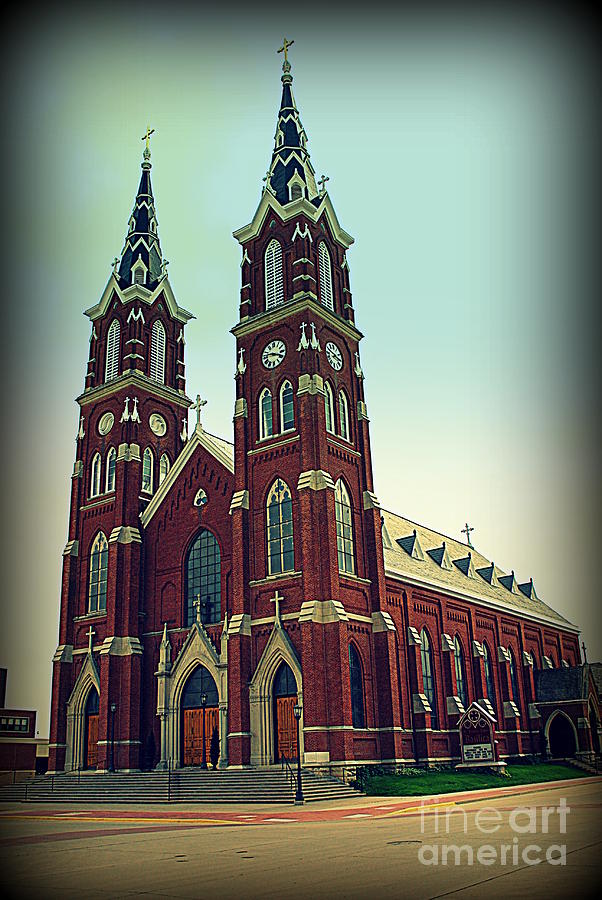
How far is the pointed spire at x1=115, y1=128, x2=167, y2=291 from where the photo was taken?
50.3m

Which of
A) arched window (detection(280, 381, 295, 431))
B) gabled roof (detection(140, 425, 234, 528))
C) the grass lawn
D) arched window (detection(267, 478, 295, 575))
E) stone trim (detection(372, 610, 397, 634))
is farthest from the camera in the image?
gabled roof (detection(140, 425, 234, 528))

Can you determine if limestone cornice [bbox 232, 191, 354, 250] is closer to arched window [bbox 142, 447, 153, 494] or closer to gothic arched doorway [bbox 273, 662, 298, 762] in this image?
arched window [bbox 142, 447, 153, 494]

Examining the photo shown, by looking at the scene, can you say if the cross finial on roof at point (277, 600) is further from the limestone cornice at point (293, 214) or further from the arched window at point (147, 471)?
the limestone cornice at point (293, 214)

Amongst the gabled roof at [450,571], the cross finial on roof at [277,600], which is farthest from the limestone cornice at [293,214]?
the cross finial on roof at [277,600]

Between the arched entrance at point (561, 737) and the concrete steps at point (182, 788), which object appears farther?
the arched entrance at point (561, 737)

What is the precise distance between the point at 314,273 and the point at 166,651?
2054cm

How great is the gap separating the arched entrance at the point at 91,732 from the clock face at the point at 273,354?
1950 cm

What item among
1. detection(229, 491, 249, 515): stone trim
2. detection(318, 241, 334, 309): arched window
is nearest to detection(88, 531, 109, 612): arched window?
detection(229, 491, 249, 515): stone trim

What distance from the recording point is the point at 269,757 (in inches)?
1351

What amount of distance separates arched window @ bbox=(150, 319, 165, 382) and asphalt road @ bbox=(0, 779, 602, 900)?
96.7ft

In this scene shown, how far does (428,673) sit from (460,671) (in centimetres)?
509

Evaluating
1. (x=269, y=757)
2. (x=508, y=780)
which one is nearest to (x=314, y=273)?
(x=269, y=757)

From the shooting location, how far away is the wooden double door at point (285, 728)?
113ft

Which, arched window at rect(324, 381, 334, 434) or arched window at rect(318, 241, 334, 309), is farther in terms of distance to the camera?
arched window at rect(318, 241, 334, 309)
